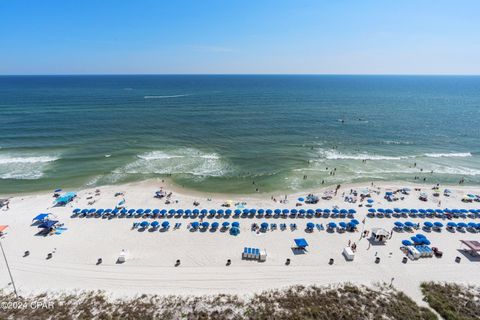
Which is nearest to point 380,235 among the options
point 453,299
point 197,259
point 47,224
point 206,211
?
point 453,299

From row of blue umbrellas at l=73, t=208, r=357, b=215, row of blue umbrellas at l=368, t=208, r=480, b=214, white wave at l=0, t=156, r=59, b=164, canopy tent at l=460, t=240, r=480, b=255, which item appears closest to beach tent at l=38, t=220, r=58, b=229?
row of blue umbrellas at l=73, t=208, r=357, b=215

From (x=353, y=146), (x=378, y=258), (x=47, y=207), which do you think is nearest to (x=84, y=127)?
(x=47, y=207)

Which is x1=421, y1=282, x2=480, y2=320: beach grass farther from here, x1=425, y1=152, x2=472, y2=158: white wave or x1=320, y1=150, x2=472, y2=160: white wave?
x1=425, y1=152, x2=472, y2=158: white wave

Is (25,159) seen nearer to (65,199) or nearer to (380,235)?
(65,199)

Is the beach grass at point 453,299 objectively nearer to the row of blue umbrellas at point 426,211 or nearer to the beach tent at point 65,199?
the row of blue umbrellas at point 426,211

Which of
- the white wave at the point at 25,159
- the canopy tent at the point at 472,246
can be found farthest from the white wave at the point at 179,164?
the canopy tent at the point at 472,246

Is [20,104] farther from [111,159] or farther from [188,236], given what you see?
[188,236]
